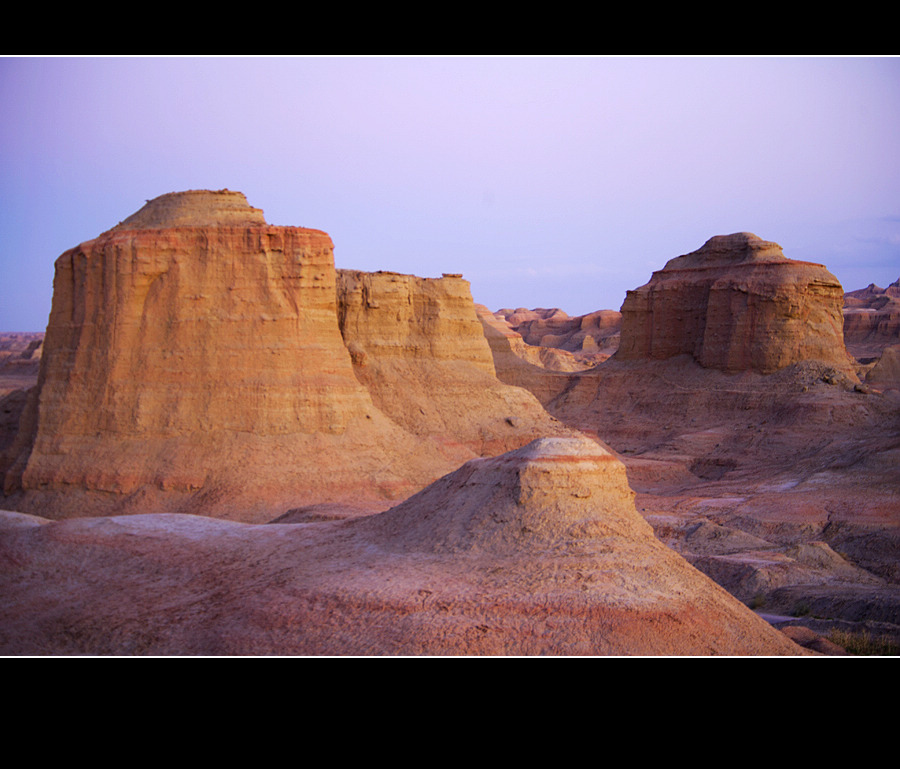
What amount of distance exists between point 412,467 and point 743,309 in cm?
2370

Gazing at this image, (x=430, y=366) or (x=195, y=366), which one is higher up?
(x=430, y=366)

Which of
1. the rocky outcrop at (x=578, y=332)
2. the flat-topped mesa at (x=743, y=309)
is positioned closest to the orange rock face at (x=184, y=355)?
the flat-topped mesa at (x=743, y=309)

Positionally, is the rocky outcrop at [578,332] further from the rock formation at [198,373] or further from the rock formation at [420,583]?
the rock formation at [420,583]

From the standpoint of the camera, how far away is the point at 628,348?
46.1m

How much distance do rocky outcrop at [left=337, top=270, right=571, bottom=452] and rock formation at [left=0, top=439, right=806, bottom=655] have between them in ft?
42.6

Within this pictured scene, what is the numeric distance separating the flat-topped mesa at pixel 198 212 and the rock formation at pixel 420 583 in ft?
34.4

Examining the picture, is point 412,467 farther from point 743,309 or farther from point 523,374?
point 523,374

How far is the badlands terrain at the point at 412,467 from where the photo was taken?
9773mm

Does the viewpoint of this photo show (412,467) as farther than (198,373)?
Yes

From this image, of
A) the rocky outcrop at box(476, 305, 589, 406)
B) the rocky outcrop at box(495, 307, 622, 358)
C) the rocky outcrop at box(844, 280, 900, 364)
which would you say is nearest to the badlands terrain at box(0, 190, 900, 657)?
the rocky outcrop at box(476, 305, 589, 406)

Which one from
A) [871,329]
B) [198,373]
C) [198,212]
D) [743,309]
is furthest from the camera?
[871,329]

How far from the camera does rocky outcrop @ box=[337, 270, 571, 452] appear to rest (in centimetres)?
2622

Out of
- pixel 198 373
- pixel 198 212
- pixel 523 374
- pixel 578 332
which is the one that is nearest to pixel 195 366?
pixel 198 373

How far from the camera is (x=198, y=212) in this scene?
2189 centimetres
